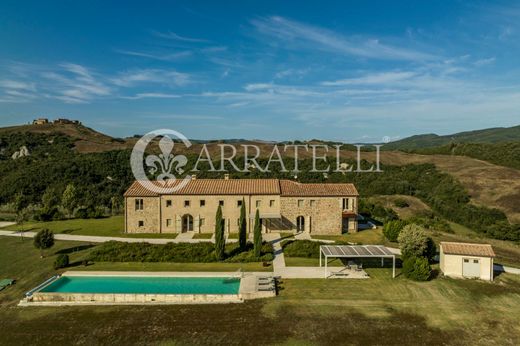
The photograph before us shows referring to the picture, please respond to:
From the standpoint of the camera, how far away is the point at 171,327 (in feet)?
53.7

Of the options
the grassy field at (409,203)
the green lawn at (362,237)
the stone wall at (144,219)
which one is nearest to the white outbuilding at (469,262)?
the green lawn at (362,237)

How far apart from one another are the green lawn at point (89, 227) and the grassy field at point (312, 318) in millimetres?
12241

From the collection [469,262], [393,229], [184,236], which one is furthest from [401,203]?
[184,236]

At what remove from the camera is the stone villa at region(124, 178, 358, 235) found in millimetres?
33594

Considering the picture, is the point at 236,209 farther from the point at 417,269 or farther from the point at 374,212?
the point at 374,212

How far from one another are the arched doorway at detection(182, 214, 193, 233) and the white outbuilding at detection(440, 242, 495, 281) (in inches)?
887

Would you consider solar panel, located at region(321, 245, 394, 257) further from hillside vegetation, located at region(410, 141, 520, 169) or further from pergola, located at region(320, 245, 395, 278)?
hillside vegetation, located at region(410, 141, 520, 169)

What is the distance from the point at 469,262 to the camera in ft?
73.7

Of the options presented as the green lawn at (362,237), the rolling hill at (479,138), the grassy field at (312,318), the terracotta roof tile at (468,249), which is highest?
the rolling hill at (479,138)

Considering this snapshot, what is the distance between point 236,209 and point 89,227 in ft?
54.1

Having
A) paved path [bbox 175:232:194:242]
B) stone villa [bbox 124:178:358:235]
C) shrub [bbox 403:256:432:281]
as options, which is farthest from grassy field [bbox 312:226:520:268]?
paved path [bbox 175:232:194:242]

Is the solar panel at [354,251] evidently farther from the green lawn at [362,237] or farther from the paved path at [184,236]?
the paved path at [184,236]

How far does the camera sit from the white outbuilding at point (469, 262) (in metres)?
22.0

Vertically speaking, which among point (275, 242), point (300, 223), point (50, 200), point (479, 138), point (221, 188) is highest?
point (479, 138)
